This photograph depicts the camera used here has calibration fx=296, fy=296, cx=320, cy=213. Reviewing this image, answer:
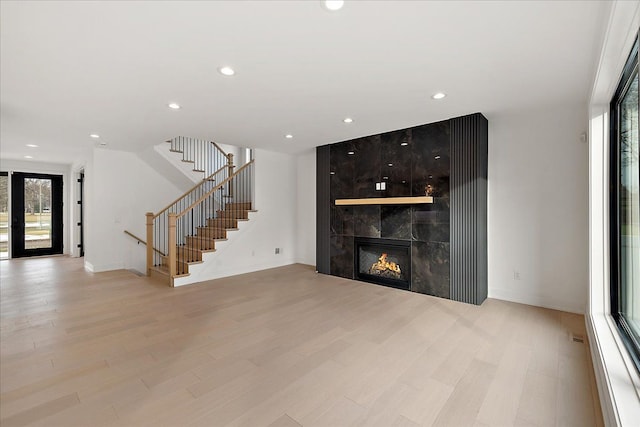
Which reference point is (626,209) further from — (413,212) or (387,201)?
(387,201)

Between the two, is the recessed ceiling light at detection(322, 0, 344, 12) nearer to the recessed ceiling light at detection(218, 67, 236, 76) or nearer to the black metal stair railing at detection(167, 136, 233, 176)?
the recessed ceiling light at detection(218, 67, 236, 76)

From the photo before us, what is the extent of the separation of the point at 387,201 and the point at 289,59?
2692mm

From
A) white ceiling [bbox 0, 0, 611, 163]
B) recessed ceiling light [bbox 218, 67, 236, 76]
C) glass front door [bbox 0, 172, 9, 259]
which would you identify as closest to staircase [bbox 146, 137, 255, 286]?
white ceiling [bbox 0, 0, 611, 163]

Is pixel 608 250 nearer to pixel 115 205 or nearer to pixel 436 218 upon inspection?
pixel 436 218

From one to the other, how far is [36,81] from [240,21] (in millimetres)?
2409

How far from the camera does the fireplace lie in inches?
182

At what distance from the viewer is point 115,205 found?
640 cm

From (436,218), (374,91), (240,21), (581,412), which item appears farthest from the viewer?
(436,218)

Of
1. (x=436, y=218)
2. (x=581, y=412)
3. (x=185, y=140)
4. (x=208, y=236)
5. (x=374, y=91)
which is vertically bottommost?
(x=581, y=412)

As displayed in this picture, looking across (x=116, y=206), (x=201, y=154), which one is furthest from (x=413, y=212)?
(x=116, y=206)

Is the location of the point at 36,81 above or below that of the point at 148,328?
above

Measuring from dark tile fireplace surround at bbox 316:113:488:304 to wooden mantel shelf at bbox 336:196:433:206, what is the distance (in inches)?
5.9

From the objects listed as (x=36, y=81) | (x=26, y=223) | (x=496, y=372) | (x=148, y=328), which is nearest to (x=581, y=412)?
(x=496, y=372)

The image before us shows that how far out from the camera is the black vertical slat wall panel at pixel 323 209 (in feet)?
18.9
